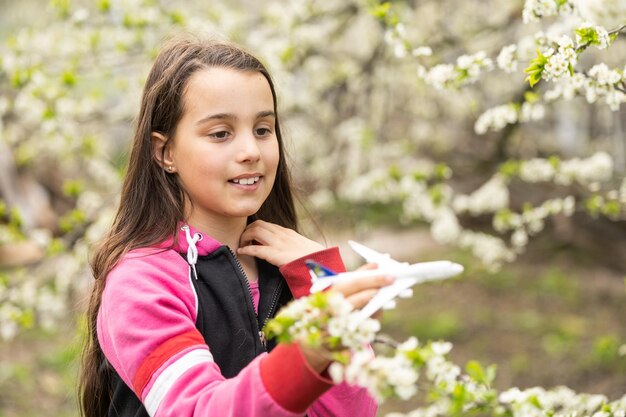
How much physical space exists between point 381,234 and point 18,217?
21.0 ft

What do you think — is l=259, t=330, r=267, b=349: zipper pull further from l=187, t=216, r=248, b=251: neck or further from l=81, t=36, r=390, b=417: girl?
l=187, t=216, r=248, b=251: neck

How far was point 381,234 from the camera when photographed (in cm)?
931

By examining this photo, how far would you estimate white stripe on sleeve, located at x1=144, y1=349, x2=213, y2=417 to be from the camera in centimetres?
139

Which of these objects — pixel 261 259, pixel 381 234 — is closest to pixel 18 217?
pixel 261 259

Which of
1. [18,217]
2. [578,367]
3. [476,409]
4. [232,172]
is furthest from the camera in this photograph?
[578,367]

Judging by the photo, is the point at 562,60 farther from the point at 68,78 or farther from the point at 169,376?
the point at 68,78

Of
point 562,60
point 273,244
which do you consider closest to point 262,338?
point 273,244

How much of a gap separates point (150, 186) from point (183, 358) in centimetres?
53

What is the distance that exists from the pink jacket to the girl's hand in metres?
0.03

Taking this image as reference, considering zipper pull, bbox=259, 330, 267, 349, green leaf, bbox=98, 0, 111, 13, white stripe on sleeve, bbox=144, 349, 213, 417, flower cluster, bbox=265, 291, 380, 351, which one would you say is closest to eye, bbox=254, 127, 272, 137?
zipper pull, bbox=259, 330, 267, 349

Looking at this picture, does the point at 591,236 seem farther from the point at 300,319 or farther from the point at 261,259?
the point at 300,319

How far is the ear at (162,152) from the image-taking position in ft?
5.86

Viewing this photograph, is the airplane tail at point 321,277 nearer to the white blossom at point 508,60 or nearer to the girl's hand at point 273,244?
the girl's hand at point 273,244

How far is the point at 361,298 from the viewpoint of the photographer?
1266mm
